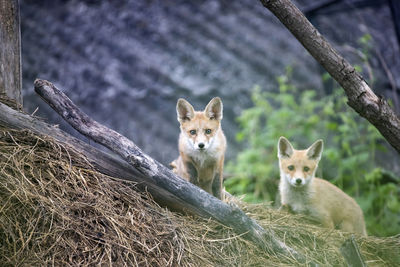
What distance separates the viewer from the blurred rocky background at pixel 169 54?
7.09 metres

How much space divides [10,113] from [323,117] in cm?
589

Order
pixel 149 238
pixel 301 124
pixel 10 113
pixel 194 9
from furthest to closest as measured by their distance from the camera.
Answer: pixel 194 9, pixel 301 124, pixel 10 113, pixel 149 238

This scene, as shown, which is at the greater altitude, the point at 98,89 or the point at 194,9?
the point at 194,9

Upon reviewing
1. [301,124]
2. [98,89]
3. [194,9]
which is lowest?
[98,89]

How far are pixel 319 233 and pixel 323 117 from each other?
13.4 feet

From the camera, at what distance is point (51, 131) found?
11.6 ft

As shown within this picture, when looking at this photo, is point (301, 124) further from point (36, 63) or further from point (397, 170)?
point (36, 63)

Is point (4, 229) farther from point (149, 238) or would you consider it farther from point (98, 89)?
point (98, 89)

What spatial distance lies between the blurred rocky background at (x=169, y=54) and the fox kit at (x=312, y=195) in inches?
91.7

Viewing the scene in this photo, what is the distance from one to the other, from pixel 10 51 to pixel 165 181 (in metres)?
1.98

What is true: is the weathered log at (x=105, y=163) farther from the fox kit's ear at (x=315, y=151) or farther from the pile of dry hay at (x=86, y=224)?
the fox kit's ear at (x=315, y=151)

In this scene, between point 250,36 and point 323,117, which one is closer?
point 323,117

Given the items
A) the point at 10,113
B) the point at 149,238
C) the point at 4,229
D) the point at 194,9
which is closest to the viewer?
the point at 4,229

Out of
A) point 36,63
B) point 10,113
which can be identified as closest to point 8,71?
point 10,113
